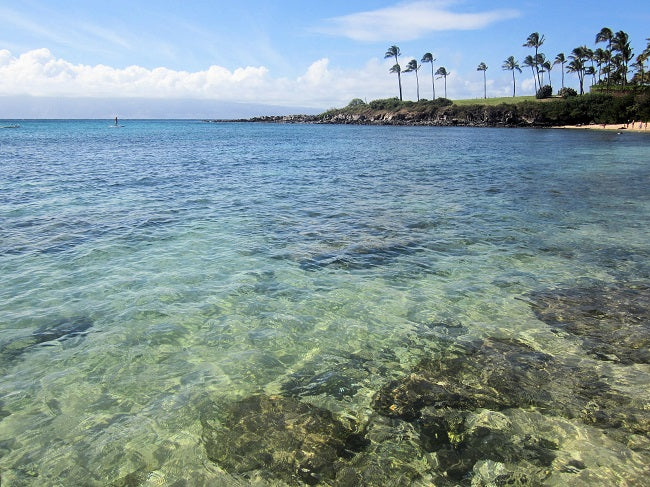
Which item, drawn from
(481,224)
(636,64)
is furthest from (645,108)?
(481,224)

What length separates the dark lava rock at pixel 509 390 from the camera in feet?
19.6

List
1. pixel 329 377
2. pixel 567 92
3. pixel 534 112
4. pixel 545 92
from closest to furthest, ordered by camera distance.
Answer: pixel 329 377 → pixel 534 112 → pixel 567 92 → pixel 545 92

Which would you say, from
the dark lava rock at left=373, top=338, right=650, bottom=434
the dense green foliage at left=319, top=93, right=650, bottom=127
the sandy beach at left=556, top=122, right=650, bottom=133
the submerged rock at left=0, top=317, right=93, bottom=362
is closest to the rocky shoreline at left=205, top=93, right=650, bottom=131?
the dense green foliage at left=319, top=93, right=650, bottom=127

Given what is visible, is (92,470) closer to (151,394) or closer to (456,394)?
(151,394)

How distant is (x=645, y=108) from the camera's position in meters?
95.6

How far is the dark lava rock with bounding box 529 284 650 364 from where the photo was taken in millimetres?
7651

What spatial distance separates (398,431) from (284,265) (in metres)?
7.28

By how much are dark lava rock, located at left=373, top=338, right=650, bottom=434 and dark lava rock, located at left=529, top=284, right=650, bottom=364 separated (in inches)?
49.2

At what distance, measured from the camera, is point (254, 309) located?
949cm

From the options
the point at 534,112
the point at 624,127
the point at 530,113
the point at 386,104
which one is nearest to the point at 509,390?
the point at 624,127

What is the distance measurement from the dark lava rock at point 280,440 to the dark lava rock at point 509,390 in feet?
2.97

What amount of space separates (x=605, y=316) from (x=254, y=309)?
26.0ft

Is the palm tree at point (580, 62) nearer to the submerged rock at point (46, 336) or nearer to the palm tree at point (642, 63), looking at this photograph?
the palm tree at point (642, 63)

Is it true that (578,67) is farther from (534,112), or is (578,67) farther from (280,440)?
(280,440)
